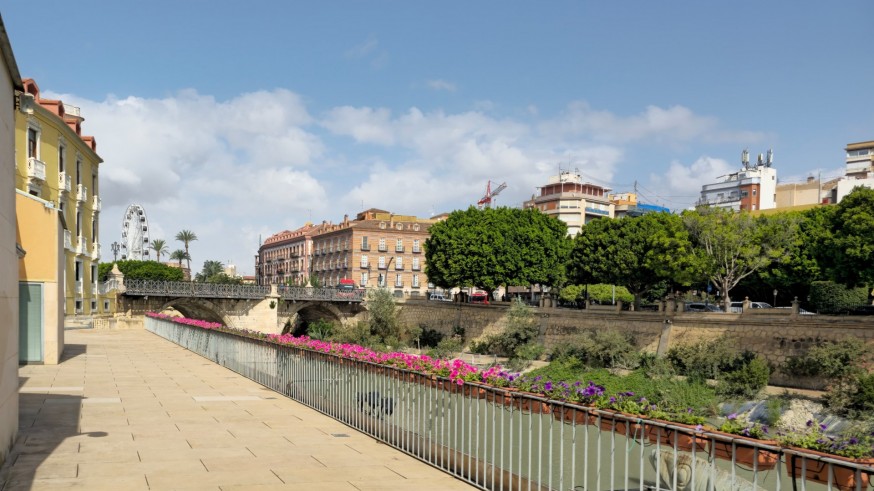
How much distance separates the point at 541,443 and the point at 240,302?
209ft

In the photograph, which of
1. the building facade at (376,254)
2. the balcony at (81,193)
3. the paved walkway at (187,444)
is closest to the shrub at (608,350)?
the balcony at (81,193)

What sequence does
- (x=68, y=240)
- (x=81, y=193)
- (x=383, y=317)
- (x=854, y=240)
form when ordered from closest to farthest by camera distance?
(x=854, y=240)
(x=68, y=240)
(x=81, y=193)
(x=383, y=317)

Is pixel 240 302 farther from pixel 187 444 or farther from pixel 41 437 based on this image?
pixel 187 444

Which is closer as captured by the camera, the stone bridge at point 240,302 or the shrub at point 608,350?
the shrub at point 608,350

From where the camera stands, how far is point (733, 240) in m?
46.2

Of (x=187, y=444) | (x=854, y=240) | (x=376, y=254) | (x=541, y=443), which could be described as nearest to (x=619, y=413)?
(x=541, y=443)

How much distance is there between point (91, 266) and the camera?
48594 mm

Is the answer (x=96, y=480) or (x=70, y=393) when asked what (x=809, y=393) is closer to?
(x=70, y=393)

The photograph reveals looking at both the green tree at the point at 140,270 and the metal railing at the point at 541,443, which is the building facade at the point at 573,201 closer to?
the green tree at the point at 140,270

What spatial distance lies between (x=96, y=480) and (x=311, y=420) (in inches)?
186

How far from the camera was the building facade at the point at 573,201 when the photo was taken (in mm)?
108438

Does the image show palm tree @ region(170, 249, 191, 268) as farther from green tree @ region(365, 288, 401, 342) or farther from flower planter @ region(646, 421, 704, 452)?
flower planter @ region(646, 421, 704, 452)

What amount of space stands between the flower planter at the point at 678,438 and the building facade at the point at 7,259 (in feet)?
22.9

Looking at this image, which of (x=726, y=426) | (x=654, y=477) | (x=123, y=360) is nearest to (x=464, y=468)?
(x=654, y=477)
